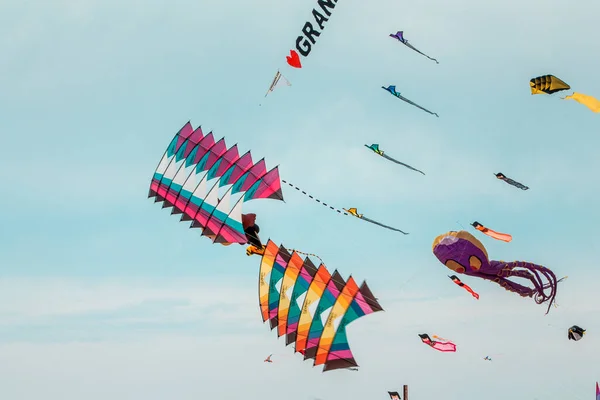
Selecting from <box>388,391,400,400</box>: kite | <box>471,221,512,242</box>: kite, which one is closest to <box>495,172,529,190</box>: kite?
<box>471,221,512,242</box>: kite

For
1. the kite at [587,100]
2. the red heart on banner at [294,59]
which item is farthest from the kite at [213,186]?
the kite at [587,100]

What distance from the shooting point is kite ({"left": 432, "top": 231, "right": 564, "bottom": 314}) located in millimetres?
51281

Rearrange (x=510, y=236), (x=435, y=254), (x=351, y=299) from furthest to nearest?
(x=351, y=299) → (x=435, y=254) → (x=510, y=236)

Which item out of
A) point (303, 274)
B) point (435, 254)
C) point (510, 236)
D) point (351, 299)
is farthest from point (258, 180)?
point (510, 236)

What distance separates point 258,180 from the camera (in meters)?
61.2

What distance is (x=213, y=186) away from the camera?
62562mm

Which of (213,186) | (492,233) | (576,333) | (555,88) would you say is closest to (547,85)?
(555,88)

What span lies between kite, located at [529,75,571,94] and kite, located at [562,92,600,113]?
1.86m

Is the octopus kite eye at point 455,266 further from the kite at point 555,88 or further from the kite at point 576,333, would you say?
the kite at point 555,88

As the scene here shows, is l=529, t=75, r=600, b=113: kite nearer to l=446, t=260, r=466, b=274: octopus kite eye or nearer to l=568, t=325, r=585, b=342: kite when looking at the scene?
l=446, t=260, r=466, b=274: octopus kite eye

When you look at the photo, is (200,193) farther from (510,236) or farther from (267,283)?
(510,236)

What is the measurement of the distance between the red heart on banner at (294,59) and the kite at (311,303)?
17181 millimetres

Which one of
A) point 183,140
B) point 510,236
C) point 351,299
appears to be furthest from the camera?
point 183,140

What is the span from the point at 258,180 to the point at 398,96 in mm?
13262
